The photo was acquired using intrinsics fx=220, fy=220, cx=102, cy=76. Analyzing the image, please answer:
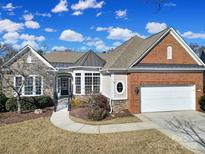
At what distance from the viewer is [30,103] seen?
69.3 feet

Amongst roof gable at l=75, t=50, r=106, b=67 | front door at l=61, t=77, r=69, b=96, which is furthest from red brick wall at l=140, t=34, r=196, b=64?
front door at l=61, t=77, r=69, b=96

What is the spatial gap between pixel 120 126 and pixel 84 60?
434 inches

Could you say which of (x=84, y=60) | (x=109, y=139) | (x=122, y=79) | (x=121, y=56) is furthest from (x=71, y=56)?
(x=109, y=139)

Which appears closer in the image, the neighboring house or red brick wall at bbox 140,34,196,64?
the neighboring house

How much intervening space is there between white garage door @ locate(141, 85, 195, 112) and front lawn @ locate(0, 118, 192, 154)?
20.0ft

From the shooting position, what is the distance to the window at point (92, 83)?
76.7 feet

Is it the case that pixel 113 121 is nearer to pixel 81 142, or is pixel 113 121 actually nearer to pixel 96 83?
pixel 81 142

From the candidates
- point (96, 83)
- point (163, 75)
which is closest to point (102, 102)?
point (96, 83)

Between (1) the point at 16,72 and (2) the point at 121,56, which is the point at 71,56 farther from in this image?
(2) the point at 121,56

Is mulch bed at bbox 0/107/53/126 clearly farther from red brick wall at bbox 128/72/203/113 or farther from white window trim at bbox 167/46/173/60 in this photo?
Result: white window trim at bbox 167/46/173/60

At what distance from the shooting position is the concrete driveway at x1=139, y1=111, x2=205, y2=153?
11211mm

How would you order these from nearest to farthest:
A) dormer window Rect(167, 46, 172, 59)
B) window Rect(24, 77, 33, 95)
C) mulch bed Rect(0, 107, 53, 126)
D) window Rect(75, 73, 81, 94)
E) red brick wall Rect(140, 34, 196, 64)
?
mulch bed Rect(0, 107, 53, 126)
red brick wall Rect(140, 34, 196, 64)
dormer window Rect(167, 46, 172, 59)
window Rect(24, 77, 33, 95)
window Rect(75, 73, 81, 94)

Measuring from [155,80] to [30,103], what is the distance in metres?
11.9

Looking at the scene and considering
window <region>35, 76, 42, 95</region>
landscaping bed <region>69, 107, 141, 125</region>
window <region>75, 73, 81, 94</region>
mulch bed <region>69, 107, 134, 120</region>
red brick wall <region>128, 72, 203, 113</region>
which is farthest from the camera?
window <region>35, 76, 42, 95</region>
